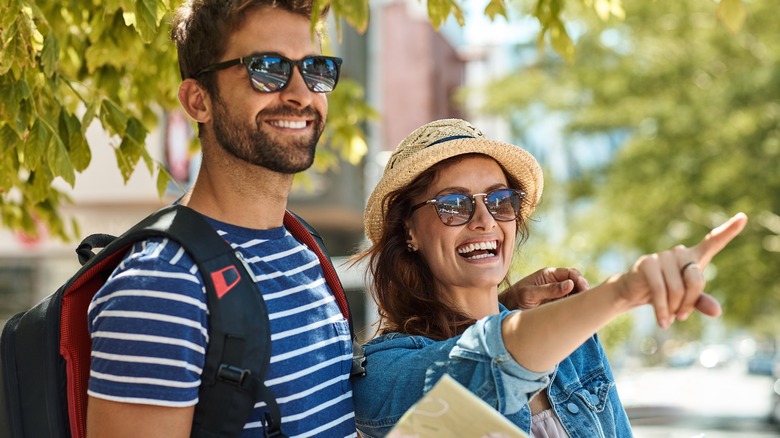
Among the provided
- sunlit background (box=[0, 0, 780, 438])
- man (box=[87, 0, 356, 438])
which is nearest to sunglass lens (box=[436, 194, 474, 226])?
man (box=[87, 0, 356, 438])

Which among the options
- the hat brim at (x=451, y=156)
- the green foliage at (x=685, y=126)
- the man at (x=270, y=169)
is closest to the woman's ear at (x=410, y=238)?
the hat brim at (x=451, y=156)

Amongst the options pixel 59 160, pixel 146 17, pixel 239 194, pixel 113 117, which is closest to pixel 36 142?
pixel 59 160

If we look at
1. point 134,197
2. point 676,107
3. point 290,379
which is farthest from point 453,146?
point 134,197

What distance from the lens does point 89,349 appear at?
2209 mm

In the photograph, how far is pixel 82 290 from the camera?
88.4 inches

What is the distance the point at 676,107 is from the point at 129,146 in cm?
1370

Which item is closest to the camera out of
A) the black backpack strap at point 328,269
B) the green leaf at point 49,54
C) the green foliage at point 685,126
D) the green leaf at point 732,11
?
the black backpack strap at point 328,269

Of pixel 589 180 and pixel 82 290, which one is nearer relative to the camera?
pixel 82 290

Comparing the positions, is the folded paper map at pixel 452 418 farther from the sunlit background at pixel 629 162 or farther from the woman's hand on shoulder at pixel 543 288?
the sunlit background at pixel 629 162

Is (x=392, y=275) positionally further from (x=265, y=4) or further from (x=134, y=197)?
(x=134, y=197)

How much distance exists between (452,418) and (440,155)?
3.65 ft

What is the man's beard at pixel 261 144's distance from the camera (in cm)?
236

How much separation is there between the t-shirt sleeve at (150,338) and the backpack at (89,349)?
0.14 feet

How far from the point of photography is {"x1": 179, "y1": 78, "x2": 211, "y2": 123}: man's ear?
8.04ft
